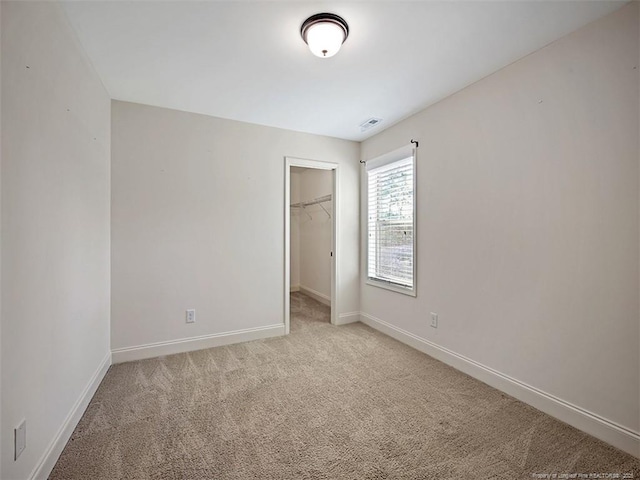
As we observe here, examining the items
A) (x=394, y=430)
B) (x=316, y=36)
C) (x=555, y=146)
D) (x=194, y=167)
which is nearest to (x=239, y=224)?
(x=194, y=167)

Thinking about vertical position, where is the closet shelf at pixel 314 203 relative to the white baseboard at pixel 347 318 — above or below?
above

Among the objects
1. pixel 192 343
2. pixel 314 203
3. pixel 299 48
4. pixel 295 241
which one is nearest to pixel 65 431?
pixel 192 343

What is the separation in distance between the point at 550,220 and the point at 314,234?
3.98m

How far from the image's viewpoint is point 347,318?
13.4 feet

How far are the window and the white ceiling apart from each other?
2.36 ft

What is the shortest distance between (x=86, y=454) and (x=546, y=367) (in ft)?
9.54

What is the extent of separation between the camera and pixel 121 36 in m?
1.96

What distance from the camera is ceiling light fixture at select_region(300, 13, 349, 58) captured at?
5.86 ft

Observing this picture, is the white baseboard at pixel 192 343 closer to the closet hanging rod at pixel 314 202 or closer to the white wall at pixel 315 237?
the white wall at pixel 315 237

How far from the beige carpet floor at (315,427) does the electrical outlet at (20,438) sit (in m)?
0.38

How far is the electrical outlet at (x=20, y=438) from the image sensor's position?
4.10 feet

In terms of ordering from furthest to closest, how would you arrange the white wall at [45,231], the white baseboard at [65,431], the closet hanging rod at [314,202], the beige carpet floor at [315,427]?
the closet hanging rod at [314,202], the beige carpet floor at [315,427], the white baseboard at [65,431], the white wall at [45,231]

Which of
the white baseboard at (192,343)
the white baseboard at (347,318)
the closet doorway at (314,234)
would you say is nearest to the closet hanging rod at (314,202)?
the closet doorway at (314,234)

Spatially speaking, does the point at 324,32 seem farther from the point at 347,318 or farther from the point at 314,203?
the point at 314,203
